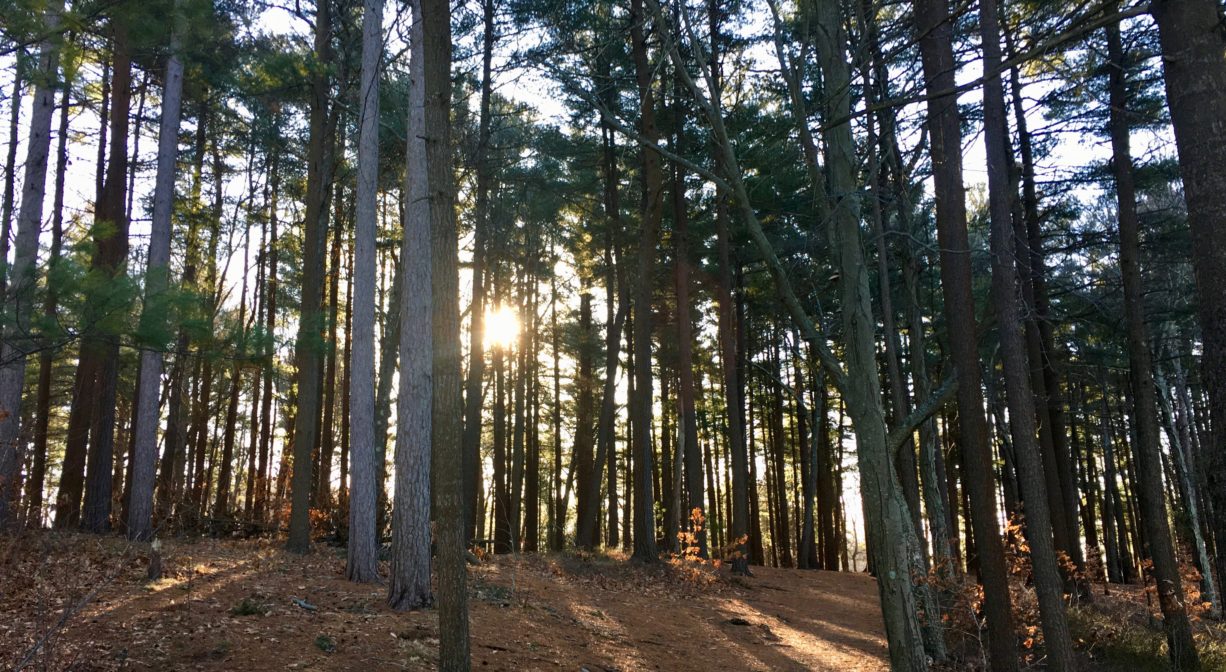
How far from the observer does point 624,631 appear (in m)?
10.1

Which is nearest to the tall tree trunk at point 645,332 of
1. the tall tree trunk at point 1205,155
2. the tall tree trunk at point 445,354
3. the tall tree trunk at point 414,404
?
the tall tree trunk at point 414,404

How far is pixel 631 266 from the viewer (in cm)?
1923

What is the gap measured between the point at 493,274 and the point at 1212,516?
19155mm

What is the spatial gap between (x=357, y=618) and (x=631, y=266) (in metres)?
13.1

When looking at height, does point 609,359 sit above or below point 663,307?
below

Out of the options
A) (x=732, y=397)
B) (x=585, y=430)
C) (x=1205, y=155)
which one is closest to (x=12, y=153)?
(x=585, y=430)

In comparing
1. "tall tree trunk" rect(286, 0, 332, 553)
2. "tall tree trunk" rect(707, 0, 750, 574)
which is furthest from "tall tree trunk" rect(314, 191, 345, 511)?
"tall tree trunk" rect(707, 0, 750, 574)

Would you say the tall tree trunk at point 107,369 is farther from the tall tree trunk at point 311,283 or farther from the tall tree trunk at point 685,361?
the tall tree trunk at point 685,361

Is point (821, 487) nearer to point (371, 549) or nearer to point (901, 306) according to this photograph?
point (901, 306)

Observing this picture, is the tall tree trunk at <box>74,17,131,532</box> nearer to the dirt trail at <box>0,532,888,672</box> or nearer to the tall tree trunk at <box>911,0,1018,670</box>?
the dirt trail at <box>0,532,888,672</box>

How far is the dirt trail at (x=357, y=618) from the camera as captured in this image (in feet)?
19.6

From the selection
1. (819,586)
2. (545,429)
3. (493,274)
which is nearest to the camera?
(819,586)

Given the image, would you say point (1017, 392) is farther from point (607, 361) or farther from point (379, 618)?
point (607, 361)

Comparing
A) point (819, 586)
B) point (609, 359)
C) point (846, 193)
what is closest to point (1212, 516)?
point (846, 193)
